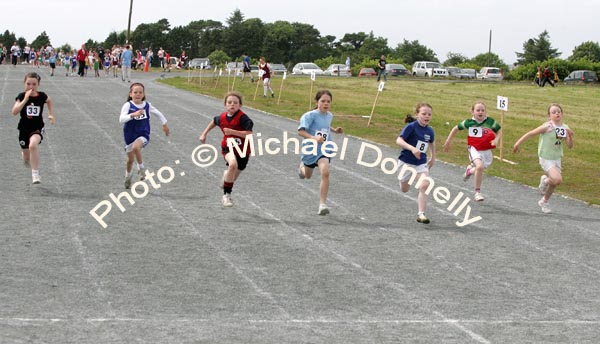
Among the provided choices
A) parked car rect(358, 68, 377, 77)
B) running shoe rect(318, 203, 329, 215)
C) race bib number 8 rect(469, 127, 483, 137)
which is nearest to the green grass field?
race bib number 8 rect(469, 127, 483, 137)

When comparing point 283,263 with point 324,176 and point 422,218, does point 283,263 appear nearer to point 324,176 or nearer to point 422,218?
point 324,176

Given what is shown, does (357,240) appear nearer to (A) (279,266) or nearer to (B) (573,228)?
(A) (279,266)

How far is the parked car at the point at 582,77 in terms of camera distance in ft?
230

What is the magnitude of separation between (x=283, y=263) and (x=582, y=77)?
63.9 metres

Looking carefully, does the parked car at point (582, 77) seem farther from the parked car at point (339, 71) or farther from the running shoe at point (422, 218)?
the running shoe at point (422, 218)

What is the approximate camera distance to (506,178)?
19094 millimetres

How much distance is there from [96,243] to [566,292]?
17.7 ft

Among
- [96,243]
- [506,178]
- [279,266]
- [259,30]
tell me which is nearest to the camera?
[279,266]

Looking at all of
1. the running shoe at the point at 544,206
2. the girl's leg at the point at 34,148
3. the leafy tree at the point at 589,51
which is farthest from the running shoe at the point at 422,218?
the leafy tree at the point at 589,51

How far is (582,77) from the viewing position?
70.1m

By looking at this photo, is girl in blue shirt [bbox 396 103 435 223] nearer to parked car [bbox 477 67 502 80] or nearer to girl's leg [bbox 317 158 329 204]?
girl's leg [bbox 317 158 329 204]

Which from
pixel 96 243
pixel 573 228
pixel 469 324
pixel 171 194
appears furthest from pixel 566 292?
pixel 171 194

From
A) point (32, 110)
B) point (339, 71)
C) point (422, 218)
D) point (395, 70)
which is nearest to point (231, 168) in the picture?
point (422, 218)

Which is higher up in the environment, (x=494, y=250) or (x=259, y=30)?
(x=259, y=30)
